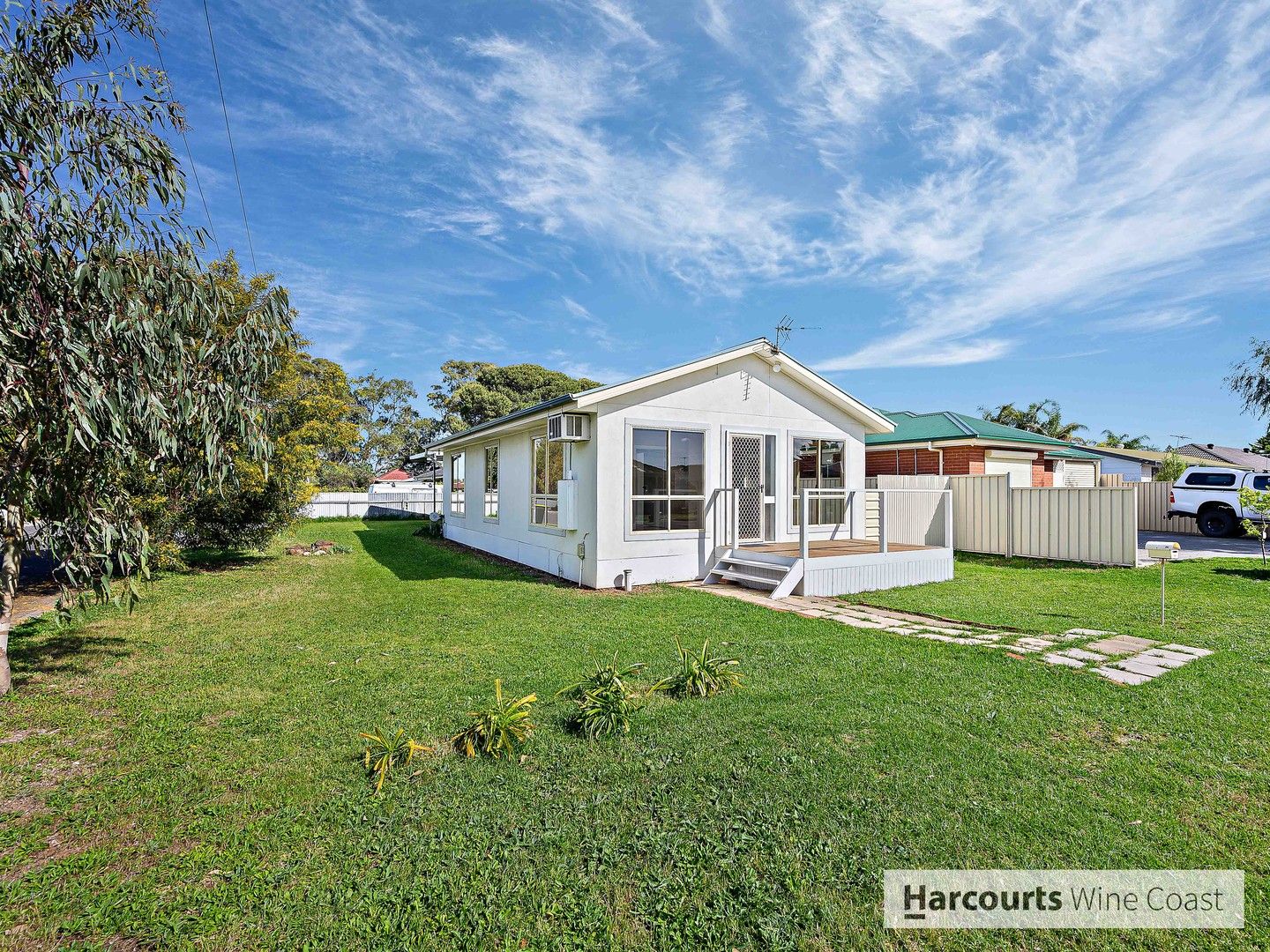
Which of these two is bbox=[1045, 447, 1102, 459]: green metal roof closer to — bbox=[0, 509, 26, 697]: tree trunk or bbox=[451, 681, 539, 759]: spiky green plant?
bbox=[451, 681, 539, 759]: spiky green plant

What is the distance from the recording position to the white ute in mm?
15484

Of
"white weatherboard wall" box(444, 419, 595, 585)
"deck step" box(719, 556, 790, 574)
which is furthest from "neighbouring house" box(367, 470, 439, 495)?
"deck step" box(719, 556, 790, 574)

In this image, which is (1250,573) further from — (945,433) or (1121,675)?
(1121,675)

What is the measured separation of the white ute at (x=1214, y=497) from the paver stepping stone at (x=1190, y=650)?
1471 centimetres

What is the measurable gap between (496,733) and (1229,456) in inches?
1919

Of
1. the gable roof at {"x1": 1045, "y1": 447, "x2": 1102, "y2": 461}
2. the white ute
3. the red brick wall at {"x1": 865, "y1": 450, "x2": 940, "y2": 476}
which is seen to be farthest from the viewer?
the gable roof at {"x1": 1045, "y1": 447, "x2": 1102, "y2": 461}

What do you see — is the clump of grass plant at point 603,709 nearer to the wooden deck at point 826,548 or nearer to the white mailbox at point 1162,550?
the wooden deck at point 826,548

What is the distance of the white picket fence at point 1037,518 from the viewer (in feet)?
34.6

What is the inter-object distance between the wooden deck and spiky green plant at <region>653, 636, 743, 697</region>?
163 inches

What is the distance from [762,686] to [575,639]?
7.00 ft

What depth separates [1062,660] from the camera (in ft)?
16.3

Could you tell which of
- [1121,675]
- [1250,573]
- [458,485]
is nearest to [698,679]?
[1121,675]
